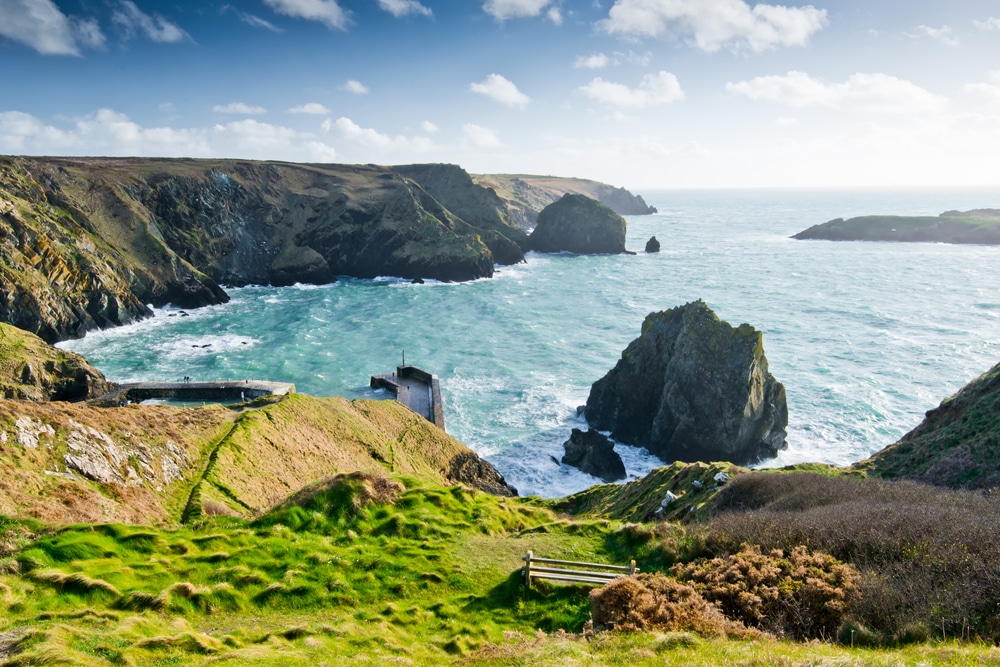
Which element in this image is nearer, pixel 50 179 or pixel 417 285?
pixel 50 179

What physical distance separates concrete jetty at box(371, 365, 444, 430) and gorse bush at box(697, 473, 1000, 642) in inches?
998

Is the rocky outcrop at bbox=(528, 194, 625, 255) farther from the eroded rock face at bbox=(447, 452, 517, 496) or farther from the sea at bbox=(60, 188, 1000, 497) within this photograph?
the eroded rock face at bbox=(447, 452, 517, 496)

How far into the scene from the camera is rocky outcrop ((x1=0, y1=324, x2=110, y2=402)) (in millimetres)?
37906

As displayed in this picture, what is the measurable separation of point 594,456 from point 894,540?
26.8m

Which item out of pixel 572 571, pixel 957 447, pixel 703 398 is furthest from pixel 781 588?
pixel 703 398

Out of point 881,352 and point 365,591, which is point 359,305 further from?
point 365,591

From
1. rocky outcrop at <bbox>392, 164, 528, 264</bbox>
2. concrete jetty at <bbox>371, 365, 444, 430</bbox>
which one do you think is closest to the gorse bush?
concrete jetty at <bbox>371, 365, 444, 430</bbox>

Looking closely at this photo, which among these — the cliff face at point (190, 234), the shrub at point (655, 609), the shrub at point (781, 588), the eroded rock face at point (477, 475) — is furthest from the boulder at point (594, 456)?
the cliff face at point (190, 234)

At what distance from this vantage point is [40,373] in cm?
3975

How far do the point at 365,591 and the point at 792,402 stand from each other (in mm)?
44937

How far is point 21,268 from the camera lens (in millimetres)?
60281

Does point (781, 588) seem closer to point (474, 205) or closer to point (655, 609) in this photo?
point (655, 609)

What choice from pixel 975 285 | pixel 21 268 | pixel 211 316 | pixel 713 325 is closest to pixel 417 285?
pixel 211 316

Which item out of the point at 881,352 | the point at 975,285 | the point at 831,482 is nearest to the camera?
the point at 831,482
